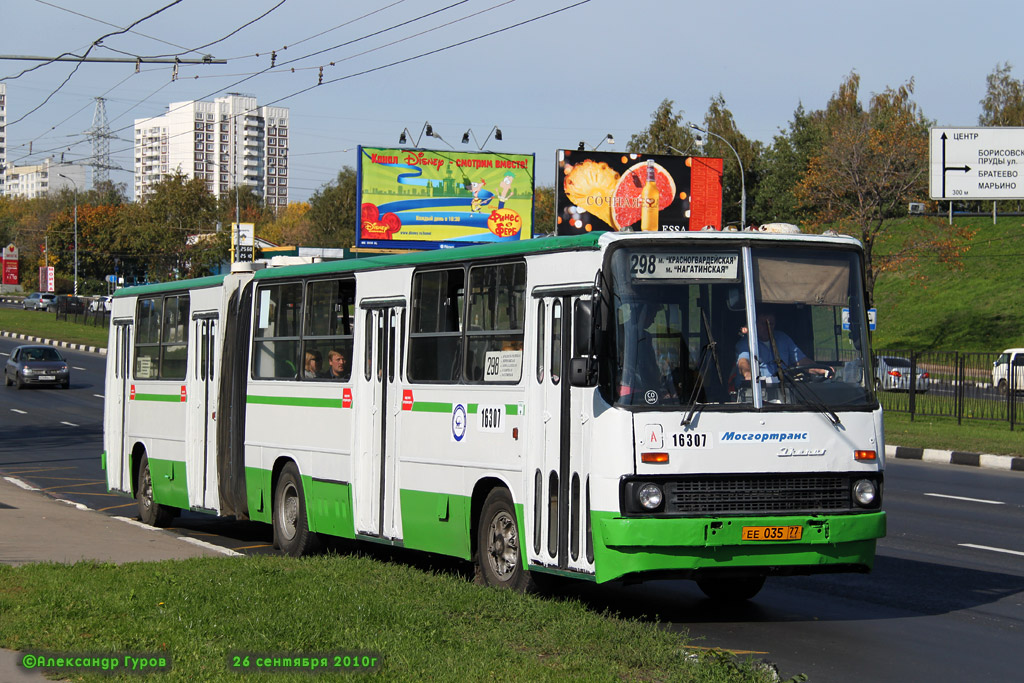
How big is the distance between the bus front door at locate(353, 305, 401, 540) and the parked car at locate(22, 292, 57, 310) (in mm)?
91136

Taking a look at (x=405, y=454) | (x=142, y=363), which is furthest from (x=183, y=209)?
(x=405, y=454)

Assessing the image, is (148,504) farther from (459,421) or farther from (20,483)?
(459,421)

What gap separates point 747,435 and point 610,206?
106 feet

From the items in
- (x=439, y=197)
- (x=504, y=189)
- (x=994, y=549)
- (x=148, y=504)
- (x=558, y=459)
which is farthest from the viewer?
(x=504, y=189)

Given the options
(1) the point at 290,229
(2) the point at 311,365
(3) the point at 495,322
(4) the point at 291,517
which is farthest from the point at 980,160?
(1) the point at 290,229

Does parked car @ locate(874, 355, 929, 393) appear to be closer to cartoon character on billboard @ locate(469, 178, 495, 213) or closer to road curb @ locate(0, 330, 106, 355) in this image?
cartoon character on billboard @ locate(469, 178, 495, 213)

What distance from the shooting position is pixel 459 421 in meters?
10.4

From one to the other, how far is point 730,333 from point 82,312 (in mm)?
79821

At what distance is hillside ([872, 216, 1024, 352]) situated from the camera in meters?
57.2

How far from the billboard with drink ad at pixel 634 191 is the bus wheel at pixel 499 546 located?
29.0m

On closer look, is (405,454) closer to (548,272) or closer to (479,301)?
(479,301)

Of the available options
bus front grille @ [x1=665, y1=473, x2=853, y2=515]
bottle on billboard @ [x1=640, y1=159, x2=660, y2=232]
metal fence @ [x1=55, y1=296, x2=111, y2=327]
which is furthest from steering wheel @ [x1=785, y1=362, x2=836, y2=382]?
metal fence @ [x1=55, y1=296, x2=111, y2=327]

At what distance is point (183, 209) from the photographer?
74.2m

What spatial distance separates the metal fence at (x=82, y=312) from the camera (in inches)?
3088
